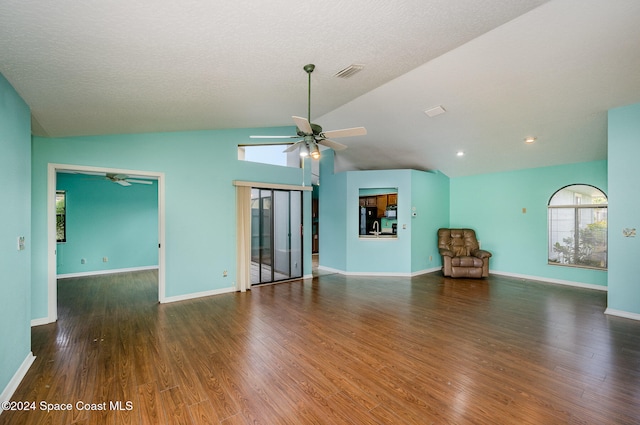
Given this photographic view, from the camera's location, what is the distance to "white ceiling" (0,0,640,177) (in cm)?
180

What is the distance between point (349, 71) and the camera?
2941 mm

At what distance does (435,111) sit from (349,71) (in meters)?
2.11

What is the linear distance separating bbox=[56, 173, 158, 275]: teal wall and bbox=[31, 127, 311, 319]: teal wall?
3034 millimetres

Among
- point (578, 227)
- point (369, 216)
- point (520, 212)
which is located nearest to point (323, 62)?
point (369, 216)

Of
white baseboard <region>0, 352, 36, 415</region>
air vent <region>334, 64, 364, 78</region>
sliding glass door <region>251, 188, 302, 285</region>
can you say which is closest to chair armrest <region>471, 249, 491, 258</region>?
sliding glass door <region>251, 188, 302, 285</region>

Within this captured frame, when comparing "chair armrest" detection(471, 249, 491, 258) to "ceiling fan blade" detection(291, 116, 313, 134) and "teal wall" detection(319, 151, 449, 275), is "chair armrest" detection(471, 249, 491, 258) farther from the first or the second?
"ceiling fan blade" detection(291, 116, 313, 134)

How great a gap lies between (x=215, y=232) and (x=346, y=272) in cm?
323

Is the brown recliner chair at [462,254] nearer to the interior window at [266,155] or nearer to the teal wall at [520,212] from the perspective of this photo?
the teal wall at [520,212]

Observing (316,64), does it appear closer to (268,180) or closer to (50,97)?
(50,97)

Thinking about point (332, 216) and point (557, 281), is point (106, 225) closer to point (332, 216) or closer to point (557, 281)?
point (332, 216)

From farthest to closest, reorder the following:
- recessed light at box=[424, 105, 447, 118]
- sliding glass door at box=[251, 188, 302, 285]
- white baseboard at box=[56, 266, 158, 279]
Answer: white baseboard at box=[56, 266, 158, 279] < sliding glass door at box=[251, 188, 302, 285] < recessed light at box=[424, 105, 447, 118]

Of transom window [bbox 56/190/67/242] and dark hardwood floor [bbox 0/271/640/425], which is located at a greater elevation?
transom window [bbox 56/190/67/242]

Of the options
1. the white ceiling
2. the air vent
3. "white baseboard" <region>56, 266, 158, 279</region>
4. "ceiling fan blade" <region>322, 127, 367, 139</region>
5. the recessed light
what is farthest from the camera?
"white baseboard" <region>56, 266, 158, 279</region>

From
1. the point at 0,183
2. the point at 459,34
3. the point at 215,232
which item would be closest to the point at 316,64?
the point at 459,34
